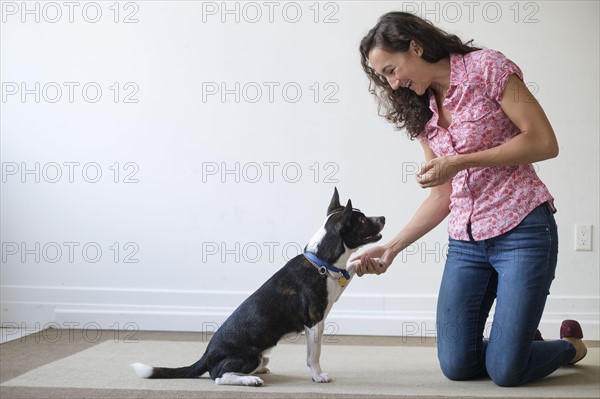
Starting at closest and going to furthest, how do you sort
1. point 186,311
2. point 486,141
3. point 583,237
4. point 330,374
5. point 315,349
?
1. point 486,141
2. point 315,349
3. point 330,374
4. point 583,237
5. point 186,311

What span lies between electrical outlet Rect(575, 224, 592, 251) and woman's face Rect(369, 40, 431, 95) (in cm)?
172

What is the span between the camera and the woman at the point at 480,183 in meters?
2.35

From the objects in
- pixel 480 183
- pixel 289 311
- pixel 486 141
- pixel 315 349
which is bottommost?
pixel 315 349

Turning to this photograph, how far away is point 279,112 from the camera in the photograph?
3.95 m

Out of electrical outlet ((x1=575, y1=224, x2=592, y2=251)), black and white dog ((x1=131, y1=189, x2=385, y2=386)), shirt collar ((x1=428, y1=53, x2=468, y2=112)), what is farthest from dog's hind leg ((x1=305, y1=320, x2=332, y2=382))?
electrical outlet ((x1=575, y1=224, x2=592, y2=251))

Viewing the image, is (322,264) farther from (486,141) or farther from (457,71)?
(457,71)

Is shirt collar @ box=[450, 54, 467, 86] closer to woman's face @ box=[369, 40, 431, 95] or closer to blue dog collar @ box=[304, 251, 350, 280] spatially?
woman's face @ box=[369, 40, 431, 95]

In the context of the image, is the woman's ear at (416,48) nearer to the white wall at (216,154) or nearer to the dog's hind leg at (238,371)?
the dog's hind leg at (238,371)

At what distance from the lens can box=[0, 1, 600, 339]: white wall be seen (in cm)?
381

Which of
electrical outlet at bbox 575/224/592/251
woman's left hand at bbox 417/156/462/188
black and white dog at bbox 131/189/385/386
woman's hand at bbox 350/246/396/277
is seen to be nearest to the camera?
woman's left hand at bbox 417/156/462/188

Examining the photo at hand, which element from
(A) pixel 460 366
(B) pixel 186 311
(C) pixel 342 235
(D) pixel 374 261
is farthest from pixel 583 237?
(B) pixel 186 311

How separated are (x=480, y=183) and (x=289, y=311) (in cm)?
78

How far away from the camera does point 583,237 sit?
379 cm

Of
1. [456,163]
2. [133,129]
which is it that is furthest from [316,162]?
[456,163]
